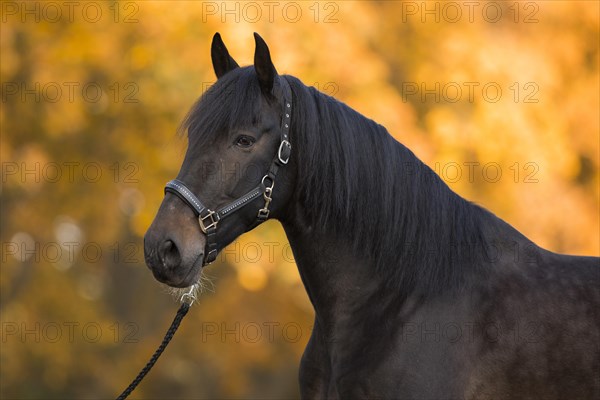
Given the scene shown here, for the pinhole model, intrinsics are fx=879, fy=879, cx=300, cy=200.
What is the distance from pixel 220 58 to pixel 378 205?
1.19m

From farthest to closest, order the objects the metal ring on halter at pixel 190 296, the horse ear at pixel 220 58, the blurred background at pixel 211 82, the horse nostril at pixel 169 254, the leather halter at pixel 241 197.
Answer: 1. the blurred background at pixel 211 82
2. the horse ear at pixel 220 58
3. the metal ring on halter at pixel 190 296
4. the leather halter at pixel 241 197
5. the horse nostril at pixel 169 254

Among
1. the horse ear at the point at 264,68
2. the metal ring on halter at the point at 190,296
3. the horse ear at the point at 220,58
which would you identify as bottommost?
the metal ring on halter at the point at 190,296

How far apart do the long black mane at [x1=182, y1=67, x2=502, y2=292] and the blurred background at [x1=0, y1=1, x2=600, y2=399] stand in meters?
5.75

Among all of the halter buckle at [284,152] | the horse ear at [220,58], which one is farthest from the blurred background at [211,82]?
the halter buckle at [284,152]

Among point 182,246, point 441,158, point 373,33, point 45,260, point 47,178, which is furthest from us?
point 45,260

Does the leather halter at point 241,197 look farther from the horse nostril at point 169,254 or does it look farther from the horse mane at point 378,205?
the horse nostril at point 169,254

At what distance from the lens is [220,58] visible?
4770 mm

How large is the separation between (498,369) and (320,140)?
143 centimetres

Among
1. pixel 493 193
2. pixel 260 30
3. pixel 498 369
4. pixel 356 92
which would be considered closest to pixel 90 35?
pixel 260 30

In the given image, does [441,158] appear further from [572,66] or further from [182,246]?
[182,246]

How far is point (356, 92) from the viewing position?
11234mm

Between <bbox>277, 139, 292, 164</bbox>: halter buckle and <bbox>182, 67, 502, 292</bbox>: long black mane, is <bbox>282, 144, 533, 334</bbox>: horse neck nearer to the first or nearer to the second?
<bbox>182, 67, 502, 292</bbox>: long black mane

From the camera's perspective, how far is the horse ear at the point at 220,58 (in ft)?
15.5

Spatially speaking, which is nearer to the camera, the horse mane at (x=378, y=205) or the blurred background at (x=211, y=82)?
the horse mane at (x=378, y=205)
